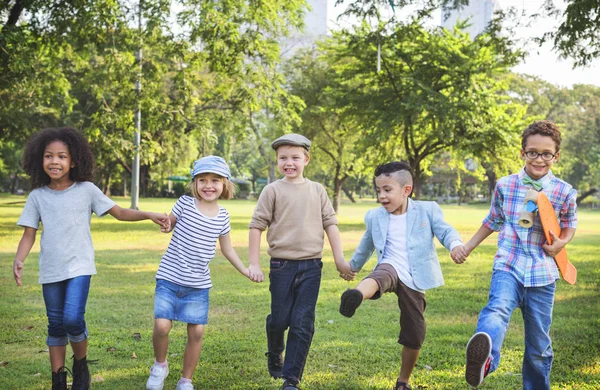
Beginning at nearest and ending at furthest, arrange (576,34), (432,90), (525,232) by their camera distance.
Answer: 1. (525,232)
2. (576,34)
3. (432,90)

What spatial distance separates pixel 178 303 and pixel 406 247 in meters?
1.73

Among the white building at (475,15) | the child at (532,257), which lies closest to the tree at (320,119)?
the white building at (475,15)

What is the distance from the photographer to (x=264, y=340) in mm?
6609

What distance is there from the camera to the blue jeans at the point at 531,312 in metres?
4.12

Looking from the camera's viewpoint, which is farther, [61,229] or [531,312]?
[61,229]

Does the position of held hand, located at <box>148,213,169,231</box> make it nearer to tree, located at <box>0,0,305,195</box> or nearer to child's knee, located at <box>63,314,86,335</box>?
child's knee, located at <box>63,314,86,335</box>

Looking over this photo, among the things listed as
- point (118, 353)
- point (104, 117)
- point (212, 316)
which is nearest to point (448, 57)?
point (104, 117)

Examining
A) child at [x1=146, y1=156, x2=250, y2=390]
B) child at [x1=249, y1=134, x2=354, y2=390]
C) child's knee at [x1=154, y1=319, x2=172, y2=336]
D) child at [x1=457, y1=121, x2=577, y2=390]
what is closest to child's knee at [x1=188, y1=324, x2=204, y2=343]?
child at [x1=146, y1=156, x2=250, y2=390]

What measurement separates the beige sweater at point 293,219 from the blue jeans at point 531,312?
138cm

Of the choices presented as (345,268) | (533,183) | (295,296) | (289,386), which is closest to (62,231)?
(295,296)

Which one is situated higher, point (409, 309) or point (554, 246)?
point (554, 246)

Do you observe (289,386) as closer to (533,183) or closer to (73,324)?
(73,324)

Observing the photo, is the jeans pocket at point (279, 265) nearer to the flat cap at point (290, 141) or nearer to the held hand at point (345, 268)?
the held hand at point (345, 268)

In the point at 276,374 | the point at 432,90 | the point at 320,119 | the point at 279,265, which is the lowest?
the point at 276,374
